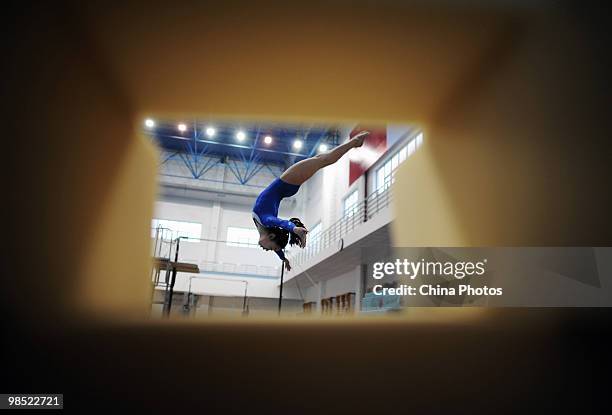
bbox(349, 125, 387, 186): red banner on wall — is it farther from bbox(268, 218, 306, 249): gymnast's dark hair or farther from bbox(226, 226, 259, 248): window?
bbox(268, 218, 306, 249): gymnast's dark hair

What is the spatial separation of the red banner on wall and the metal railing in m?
0.72

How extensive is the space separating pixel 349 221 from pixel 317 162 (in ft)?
19.6

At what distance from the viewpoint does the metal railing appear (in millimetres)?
7147

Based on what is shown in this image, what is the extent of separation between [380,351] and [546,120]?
5.84 feet

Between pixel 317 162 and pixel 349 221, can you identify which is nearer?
pixel 317 162

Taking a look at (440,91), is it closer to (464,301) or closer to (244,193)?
(464,301)

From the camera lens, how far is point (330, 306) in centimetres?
961

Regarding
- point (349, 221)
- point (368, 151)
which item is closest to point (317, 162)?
point (368, 151)

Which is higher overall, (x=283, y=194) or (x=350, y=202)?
(x=350, y=202)

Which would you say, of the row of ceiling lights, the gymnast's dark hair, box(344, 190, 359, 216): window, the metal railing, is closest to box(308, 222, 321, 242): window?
the metal railing

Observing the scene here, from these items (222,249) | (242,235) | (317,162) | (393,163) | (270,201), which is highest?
(393,163)

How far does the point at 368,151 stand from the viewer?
8.74 m

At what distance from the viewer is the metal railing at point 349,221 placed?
23.4 feet

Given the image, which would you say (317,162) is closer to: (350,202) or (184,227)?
(350,202)
